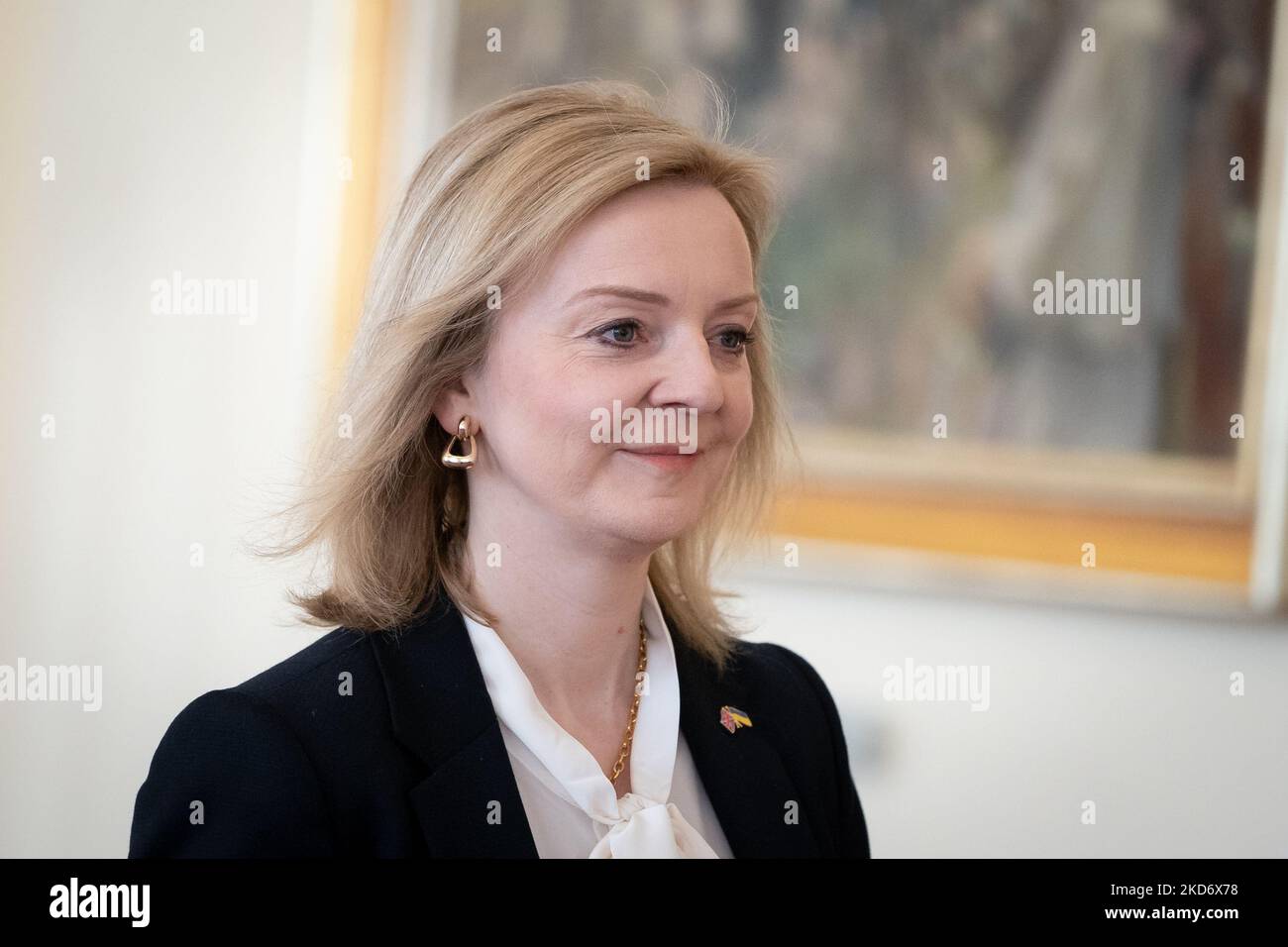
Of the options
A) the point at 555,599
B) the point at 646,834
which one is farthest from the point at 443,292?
the point at 646,834

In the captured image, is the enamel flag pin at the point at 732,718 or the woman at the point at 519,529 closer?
the woman at the point at 519,529

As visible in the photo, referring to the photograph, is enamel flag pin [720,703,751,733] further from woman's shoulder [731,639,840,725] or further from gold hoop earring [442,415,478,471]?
gold hoop earring [442,415,478,471]

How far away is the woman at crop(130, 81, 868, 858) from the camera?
143 cm

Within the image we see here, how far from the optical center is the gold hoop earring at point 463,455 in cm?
165

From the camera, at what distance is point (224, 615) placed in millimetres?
3191

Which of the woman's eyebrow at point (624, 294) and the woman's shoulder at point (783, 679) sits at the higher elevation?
the woman's eyebrow at point (624, 294)

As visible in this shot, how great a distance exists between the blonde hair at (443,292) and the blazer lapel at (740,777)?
34 centimetres
